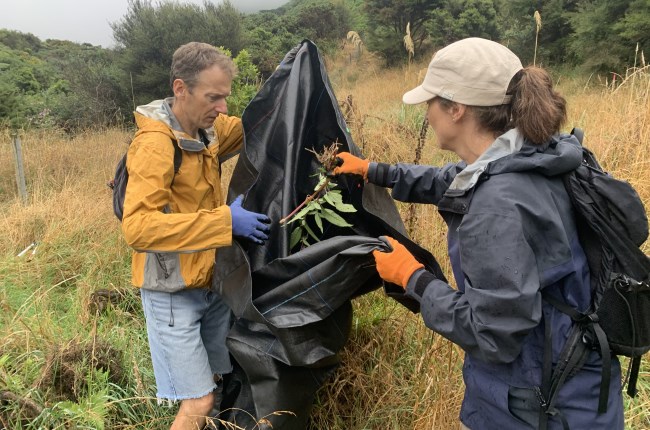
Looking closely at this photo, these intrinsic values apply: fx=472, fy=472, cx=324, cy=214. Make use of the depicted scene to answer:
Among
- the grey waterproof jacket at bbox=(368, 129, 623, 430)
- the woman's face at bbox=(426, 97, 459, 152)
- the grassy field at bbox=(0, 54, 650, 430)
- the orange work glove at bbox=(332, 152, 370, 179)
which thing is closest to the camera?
the grey waterproof jacket at bbox=(368, 129, 623, 430)

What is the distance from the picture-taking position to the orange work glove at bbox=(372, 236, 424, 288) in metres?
1.46

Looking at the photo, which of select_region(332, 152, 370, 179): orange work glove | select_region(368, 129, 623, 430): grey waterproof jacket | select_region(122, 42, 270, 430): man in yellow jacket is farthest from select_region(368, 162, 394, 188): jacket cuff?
select_region(368, 129, 623, 430): grey waterproof jacket

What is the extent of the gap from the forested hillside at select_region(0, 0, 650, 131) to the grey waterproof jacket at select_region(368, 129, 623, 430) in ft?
10.2

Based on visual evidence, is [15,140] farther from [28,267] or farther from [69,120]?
[69,120]

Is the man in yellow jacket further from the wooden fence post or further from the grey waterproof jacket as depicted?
the wooden fence post

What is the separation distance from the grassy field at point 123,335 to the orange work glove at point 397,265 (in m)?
0.75

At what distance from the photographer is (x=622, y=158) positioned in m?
3.91

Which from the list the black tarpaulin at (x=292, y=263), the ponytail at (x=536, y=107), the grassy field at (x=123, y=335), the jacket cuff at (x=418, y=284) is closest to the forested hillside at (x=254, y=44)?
the grassy field at (x=123, y=335)

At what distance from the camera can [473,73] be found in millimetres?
1381

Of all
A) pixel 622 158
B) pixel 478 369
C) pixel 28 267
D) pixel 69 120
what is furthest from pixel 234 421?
pixel 69 120

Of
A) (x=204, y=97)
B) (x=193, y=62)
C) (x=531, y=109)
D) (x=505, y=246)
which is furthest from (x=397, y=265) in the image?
(x=193, y=62)

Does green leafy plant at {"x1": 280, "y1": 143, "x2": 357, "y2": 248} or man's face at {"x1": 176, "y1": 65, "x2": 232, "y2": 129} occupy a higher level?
man's face at {"x1": 176, "y1": 65, "x2": 232, "y2": 129}

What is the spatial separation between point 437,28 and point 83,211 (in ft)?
48.0

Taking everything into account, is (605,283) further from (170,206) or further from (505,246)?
(170,206)
